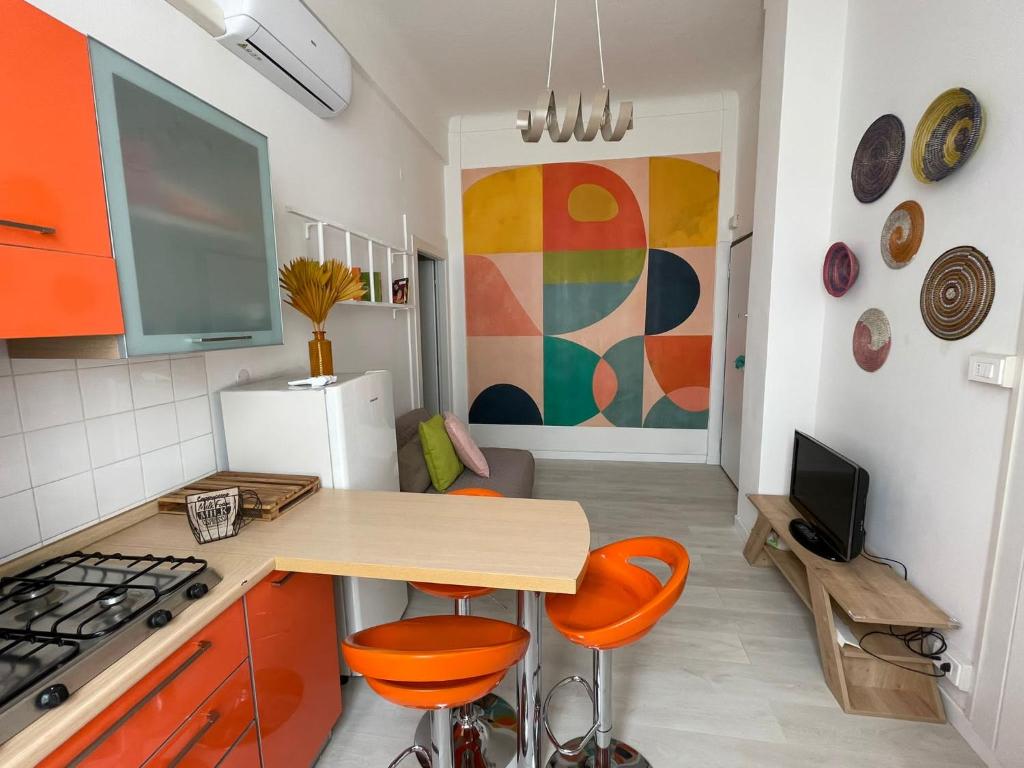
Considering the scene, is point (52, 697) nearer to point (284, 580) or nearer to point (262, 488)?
point (284, 580)

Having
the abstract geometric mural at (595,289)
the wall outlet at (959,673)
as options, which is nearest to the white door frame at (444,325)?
the abstract geometric mural at (595,289)

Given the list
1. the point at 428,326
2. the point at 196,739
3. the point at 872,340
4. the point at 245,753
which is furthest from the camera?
the point at 428,326

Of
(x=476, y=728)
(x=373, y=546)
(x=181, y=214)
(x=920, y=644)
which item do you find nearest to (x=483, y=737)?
(x=476, y=728)

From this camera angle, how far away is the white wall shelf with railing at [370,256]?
2.39m

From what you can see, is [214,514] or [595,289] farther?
[595,289]

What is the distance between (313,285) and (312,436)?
25.1 inches

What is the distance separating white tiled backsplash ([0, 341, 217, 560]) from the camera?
1.22 m

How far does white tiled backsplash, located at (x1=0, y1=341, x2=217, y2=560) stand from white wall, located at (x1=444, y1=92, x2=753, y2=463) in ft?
11.3

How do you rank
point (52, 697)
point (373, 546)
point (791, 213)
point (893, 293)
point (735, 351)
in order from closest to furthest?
point (52, 697)
point (373, 546)
point (893, 293)
point (791, 213)
point (735, 351)

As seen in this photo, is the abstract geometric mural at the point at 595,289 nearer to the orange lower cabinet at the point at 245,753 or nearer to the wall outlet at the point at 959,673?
the wall outlet at the point at 959,673

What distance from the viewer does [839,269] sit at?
7.94 ft

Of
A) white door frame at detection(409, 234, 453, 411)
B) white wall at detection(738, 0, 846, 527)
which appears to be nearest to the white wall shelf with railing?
white door frame at detection(409, 234, 453, 411)

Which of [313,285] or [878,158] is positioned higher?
[878,158]

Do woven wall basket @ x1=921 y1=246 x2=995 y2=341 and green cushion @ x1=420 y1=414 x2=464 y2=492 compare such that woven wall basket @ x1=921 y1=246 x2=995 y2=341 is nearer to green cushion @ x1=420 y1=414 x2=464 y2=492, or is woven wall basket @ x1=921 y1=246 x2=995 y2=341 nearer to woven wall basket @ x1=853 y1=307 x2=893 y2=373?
woven wall basket @ x1=853 y1=307 x2=893 y2=373
